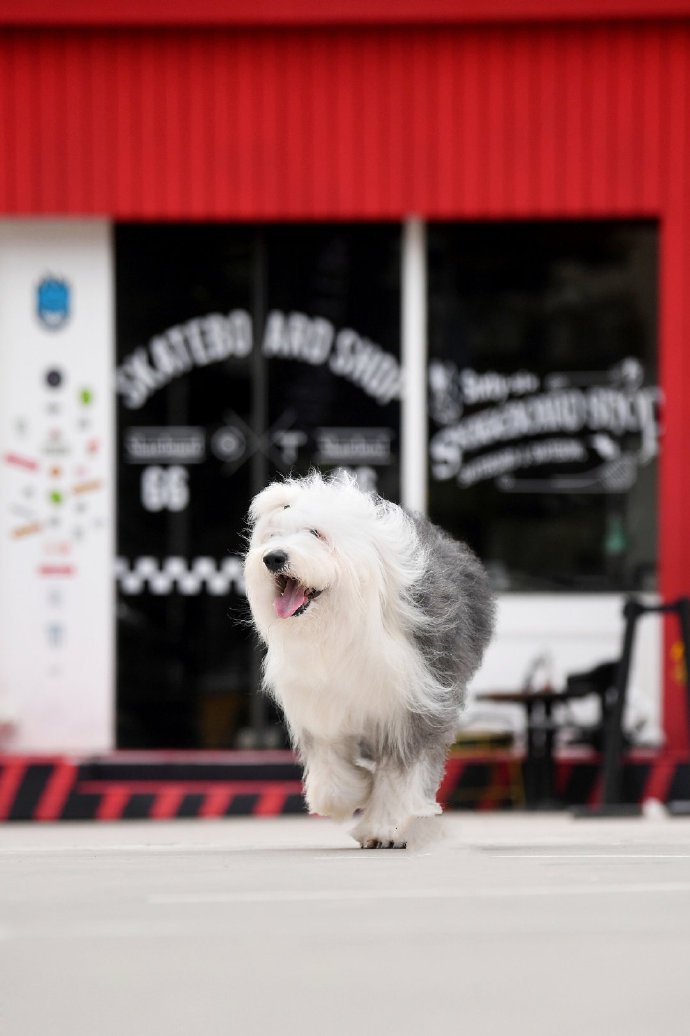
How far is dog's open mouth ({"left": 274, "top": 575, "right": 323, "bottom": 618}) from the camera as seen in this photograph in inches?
219

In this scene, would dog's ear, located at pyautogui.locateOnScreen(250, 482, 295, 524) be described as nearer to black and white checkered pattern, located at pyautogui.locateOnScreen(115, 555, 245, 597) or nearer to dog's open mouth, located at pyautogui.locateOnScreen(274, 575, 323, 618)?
dog's open mouth, located at pyautogui.locateOnScreen(274, 575, 323, 618)

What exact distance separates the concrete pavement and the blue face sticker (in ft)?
16.1

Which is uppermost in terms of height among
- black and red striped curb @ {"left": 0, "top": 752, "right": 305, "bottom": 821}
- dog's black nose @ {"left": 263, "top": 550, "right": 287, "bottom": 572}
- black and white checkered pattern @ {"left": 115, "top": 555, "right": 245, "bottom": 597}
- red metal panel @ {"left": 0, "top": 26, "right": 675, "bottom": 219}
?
red metal panel @ {"left": 0, "top": 26, "right": 675, "bottom": 219}

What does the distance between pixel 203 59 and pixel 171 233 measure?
1013 millimetres

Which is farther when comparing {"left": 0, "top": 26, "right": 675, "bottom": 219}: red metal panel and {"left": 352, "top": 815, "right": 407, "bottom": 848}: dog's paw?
{"left": 0, "top": 26, "right": 675, "bottom": 219}: red metal panel

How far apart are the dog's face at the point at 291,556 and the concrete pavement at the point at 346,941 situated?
827 millimetres

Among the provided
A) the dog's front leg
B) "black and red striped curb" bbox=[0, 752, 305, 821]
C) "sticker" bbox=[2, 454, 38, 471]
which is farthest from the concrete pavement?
"sticker" bbox=[2, 454, 38, 471]

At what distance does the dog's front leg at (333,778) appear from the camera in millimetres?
5957

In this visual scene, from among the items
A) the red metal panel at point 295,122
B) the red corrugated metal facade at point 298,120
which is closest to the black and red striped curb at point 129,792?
the red corrugated metal facade at point 298,120

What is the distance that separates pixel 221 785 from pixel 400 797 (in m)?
4.41

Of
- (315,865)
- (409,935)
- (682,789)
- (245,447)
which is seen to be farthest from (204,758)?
(409,935)

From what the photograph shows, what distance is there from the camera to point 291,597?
18.3ft

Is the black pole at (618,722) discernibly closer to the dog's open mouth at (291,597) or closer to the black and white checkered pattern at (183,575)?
the black and white checkered pattern at (183,575)

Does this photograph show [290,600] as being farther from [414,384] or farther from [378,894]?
[414,384]
